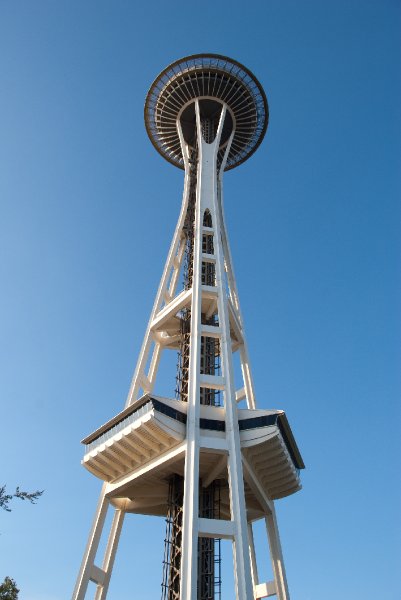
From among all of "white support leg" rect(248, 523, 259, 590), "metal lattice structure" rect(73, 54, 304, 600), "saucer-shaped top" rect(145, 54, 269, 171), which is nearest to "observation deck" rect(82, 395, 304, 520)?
"metal lattice structure" rect(73, 54, 304, 600)

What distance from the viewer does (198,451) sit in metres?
23.5

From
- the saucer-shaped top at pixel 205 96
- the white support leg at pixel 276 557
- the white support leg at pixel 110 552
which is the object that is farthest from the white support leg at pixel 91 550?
the saucer-shaped top at pixel 205 96

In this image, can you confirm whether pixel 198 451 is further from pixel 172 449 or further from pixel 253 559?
pixel 253 559

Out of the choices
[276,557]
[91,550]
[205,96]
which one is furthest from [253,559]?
[205,96]

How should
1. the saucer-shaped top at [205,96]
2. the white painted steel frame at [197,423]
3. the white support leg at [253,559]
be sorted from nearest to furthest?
the white painted steel frame at [197,423] → the white support leg at [253,559] → the saucer-shaped top at [205,96]

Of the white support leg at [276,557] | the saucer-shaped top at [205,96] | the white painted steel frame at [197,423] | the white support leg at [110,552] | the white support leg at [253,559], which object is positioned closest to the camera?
the white painted steel frame at [197,423]

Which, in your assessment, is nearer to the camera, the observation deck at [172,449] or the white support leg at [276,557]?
the observation deck at [172,449]

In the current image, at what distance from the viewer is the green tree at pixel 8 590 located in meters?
27.0

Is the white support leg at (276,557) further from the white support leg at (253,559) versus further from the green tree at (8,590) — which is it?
the green tree at (8,590)

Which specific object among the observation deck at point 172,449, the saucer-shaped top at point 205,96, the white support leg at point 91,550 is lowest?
the white support leg at point 91,550

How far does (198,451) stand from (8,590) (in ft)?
46.7

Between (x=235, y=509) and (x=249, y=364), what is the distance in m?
12.0

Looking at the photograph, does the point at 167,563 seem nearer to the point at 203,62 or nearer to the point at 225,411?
the point at 225,411

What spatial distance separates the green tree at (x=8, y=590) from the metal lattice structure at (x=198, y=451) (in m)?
4.98
